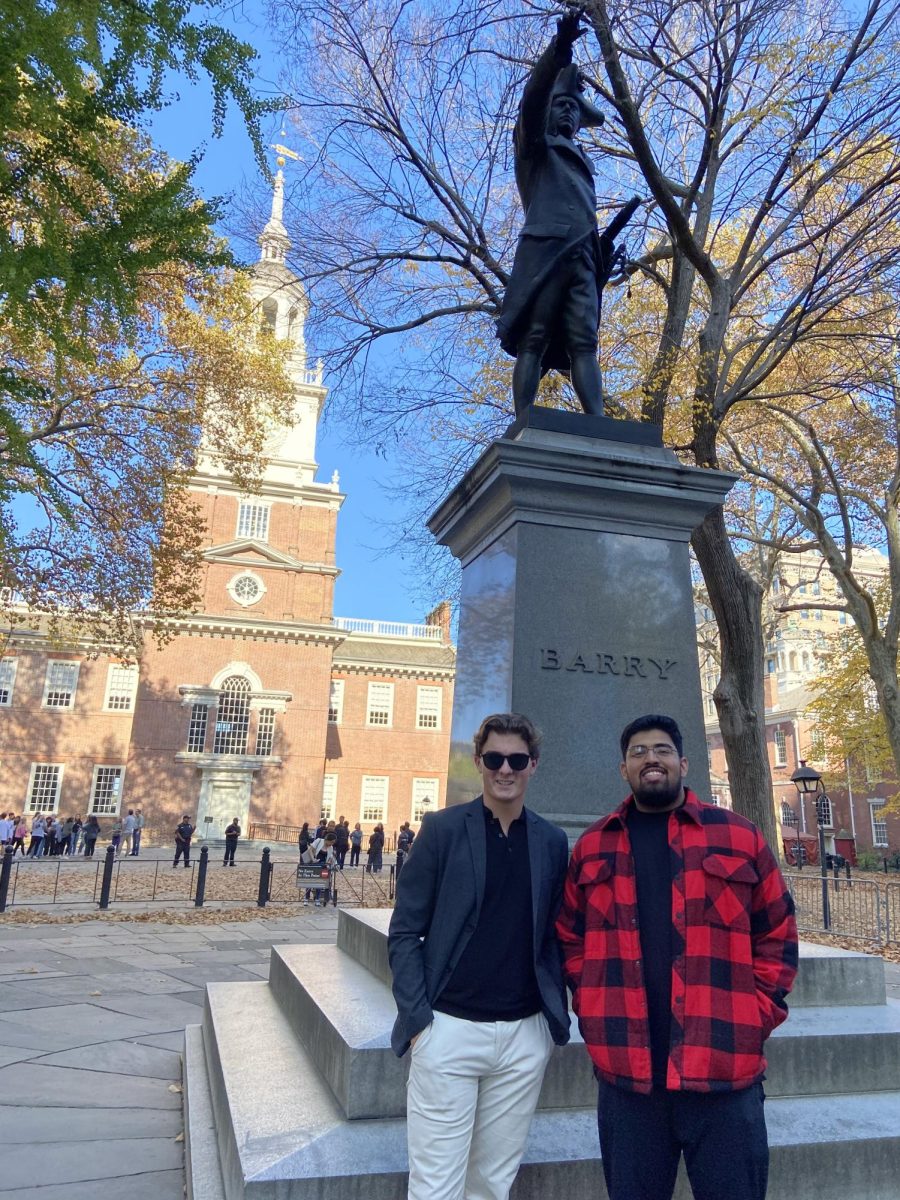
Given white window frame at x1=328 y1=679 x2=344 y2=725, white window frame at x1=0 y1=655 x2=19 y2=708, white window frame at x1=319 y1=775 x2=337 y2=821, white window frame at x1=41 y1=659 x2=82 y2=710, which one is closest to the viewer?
white window frame at x1=0 y1=655 x2=19 y2=708

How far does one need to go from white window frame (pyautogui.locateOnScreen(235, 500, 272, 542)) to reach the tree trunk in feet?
109

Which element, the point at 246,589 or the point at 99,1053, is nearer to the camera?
the point at 99,1053

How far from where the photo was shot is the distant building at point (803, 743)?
147 feet

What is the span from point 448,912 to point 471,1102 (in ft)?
1.67

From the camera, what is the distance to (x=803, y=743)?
172 ft

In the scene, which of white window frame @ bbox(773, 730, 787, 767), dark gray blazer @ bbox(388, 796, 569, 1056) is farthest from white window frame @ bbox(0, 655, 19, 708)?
dark gray blazer @ bbox(388, 796, 569, 1056)

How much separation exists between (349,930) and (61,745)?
41.1 metres

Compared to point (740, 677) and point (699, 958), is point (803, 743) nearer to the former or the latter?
point (740, 677)

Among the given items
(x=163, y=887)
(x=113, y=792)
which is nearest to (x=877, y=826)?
(x=113, y=792)

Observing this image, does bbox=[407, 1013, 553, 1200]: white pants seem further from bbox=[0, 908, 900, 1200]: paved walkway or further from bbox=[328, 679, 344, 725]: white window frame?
bbox=[328, 679, 344, 725]: white window frame

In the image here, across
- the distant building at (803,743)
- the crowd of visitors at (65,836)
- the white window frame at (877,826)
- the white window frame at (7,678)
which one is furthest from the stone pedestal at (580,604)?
the white window frame at (877,826)

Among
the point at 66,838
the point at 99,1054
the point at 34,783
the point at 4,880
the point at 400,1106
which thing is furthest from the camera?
the point at 34,783

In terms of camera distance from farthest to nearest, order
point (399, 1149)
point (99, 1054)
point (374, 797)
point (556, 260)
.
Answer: point (374, 797)
point (99, 1054)
point (556, 260)
point (399, 1149)

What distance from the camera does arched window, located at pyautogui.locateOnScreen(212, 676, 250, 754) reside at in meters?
40.0
